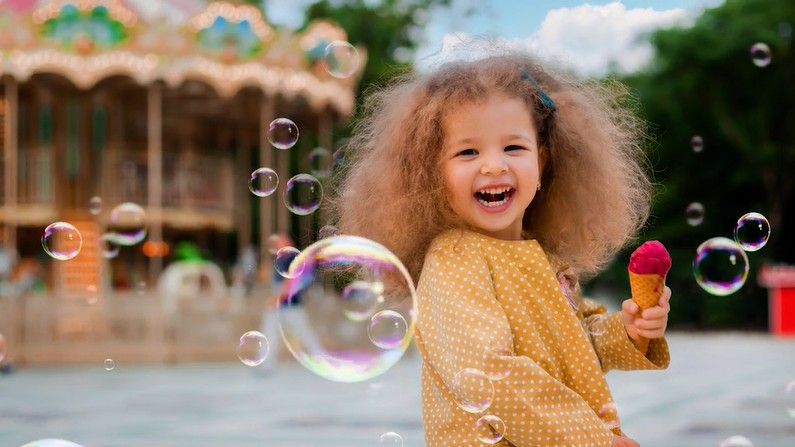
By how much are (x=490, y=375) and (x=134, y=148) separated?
15.5 metres

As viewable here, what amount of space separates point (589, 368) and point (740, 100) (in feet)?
72.6

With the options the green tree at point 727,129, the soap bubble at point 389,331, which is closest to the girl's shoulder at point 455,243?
the soap bubble at point 389,331

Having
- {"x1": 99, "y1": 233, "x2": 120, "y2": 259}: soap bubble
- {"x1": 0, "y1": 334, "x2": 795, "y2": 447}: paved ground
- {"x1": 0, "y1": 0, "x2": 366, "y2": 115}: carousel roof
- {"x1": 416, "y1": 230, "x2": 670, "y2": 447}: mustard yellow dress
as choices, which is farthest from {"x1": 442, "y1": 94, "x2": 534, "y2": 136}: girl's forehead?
{"x1": 0, "y1": 0, "x2": 366, "y2": 115}: carousel roof

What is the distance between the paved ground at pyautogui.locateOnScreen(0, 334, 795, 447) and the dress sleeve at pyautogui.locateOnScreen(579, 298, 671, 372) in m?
3.16

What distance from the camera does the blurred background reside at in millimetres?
5789

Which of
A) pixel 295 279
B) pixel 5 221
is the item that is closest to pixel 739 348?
pixel 5 221

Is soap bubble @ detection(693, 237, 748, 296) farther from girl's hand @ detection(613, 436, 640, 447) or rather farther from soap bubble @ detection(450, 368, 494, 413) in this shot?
soap bubble @ detection(450, 368, 494, 413)

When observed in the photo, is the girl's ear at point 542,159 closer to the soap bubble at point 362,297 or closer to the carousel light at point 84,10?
the soap bubble at point 362,297

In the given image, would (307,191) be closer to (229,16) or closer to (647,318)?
(647,318)

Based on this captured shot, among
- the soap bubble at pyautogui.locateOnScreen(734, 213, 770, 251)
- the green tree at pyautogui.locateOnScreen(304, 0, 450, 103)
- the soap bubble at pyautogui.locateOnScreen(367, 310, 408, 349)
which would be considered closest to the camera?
the soap bubble at pyautogui.locateOnScreen(367, 310, 408, 349)

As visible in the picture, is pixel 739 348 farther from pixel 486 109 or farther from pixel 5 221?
pixel 486 109

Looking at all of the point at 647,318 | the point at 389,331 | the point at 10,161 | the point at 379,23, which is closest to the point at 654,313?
the point at 647,318

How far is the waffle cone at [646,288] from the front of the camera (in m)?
2.08

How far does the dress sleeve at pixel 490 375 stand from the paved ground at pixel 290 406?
343 centimetres
